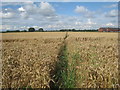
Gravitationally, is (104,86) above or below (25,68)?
below

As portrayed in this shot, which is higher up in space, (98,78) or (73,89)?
(98,78)

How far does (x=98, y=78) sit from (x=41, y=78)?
1.62 metres

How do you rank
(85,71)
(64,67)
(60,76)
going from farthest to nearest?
(64,67) < (60,76) < (85,71)

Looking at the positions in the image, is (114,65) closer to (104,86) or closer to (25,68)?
(104,86)

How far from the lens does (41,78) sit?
516 cm

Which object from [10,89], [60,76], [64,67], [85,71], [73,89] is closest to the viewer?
[10,89]

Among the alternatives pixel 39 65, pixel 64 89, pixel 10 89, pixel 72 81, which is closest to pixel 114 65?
pixel 72 81

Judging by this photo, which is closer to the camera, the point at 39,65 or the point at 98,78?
the point at 98,78

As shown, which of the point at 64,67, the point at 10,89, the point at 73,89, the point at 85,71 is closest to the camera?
the point at 10,89

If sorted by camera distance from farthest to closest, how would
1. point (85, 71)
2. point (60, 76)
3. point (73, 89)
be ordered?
point (60, 76)
point (85, 71)
point (73, 89)

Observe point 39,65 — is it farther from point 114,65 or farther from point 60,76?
point 114,65

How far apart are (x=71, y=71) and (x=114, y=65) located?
5.27 feet

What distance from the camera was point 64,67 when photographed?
788 cm

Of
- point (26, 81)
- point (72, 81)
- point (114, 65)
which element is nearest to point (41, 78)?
point (26, 81)
